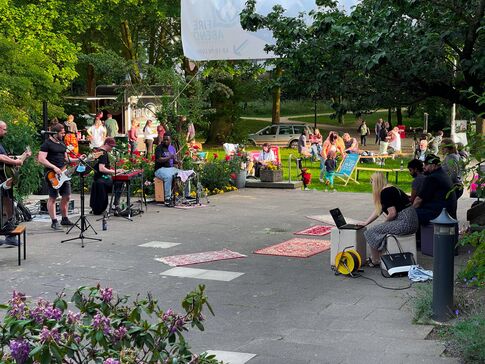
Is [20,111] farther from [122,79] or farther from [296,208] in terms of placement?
[296,208]

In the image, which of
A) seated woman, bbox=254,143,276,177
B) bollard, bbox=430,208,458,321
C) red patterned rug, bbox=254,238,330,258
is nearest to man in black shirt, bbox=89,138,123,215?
red patterned rug, bbox=254,238,330,258

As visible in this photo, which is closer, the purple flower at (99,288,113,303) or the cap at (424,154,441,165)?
the purple flower at (99,288,113,303)

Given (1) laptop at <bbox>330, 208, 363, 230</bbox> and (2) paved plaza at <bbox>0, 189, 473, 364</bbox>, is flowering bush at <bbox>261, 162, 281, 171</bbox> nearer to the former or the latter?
(2) paved plaza at <bbox>0, 189, 473, 364</bbox>

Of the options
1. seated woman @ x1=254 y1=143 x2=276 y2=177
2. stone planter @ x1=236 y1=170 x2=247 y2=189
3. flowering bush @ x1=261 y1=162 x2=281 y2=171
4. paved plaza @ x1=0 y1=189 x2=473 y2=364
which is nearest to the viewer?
paved plaza @ x1=0 y1=189 x2=473 y2=364

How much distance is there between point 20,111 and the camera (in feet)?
72.0

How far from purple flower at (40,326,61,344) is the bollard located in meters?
5.11

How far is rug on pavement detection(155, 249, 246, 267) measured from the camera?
443 inches

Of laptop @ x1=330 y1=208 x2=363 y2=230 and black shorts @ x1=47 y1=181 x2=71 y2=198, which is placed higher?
black shorts @ x1=47 y1=181 x2=71 y2=198

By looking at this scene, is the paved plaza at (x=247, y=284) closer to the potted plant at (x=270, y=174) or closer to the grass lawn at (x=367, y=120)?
the potted plant at (x=270, y=174)

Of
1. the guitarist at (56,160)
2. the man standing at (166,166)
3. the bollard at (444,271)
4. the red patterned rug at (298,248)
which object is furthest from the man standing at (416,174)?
the man standing at (166,166)

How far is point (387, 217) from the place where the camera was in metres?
10.8

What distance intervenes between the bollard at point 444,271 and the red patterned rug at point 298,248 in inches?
157

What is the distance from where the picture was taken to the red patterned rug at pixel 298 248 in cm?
1206

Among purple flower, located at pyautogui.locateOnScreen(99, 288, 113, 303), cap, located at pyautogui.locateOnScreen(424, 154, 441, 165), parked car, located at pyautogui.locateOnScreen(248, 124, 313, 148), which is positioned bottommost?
purple flower, located at pyautogui.locateOnScreen(99, 288, 113, 303)
